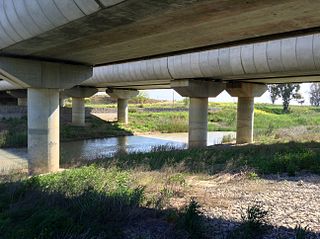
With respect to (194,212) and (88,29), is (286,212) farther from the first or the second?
(88,29)

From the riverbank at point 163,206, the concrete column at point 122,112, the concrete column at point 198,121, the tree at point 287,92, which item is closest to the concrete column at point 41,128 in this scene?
the riverbank at point 163,206

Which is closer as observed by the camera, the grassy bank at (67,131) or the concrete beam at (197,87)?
the concrete beam at (197,87)

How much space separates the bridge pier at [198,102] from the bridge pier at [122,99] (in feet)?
63.2

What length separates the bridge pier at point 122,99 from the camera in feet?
141

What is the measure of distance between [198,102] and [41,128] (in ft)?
40.7

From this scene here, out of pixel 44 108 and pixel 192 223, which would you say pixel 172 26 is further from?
pixel 44 108

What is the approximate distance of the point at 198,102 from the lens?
80.4 ft

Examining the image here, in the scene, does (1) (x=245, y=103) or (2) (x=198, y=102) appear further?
(1) (x=245, y=103)

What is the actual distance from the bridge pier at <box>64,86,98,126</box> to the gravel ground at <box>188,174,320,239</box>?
3064 cm

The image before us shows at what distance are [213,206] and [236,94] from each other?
20.2 meters

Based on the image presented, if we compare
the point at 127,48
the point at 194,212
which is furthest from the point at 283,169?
the point at 194,212

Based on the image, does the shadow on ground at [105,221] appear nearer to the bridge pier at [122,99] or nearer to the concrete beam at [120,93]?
the concrete beam at [120,93]

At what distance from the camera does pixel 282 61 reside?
16.4 meters

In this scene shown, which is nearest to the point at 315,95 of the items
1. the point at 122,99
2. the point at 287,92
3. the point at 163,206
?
the point at 287,92
